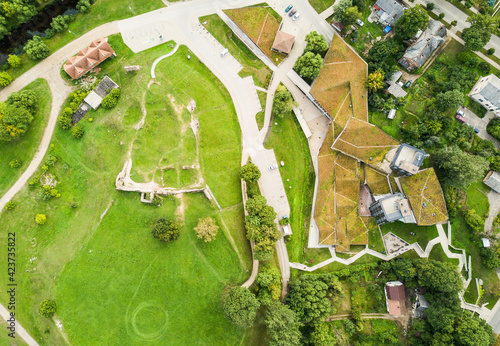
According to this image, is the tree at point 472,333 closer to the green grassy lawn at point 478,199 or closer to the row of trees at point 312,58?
the green grassy lawn at point 478,199

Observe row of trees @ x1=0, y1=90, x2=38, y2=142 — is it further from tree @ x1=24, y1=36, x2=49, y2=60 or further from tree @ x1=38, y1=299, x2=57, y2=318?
tree @ x1=38, y1=299, x2=57, y2=318

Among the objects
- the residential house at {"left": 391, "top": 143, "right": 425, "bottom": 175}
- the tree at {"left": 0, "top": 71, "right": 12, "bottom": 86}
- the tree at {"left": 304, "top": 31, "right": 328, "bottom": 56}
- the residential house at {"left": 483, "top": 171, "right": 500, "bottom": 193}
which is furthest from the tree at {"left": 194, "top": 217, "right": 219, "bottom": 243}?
the residential house at {"left": 483, "top": 171, "right": 500, "bottom": 193}

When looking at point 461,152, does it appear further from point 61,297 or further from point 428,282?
point 61,297

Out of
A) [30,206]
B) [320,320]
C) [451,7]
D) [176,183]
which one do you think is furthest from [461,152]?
[30,206]

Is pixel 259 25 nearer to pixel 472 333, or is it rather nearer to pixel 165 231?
pixel 165 231

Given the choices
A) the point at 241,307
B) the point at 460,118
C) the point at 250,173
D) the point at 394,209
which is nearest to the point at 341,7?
the point at 460,118

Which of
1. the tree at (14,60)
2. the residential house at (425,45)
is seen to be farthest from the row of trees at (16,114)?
the residential house at (425,45)
